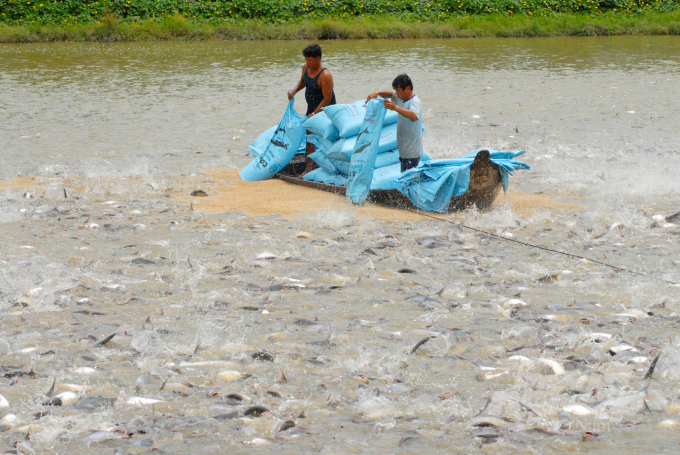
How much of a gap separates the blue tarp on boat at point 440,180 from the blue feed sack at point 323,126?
967 mm

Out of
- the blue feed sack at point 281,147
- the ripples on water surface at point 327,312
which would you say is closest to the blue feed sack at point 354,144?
the blue feed sack at point 281,147

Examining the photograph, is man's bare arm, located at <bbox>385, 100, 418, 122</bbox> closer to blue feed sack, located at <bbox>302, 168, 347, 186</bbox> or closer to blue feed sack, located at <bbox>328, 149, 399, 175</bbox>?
blue feed sack, located at <bbox>328, 149, 399, 175</bbox>

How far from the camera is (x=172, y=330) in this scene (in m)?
3.94

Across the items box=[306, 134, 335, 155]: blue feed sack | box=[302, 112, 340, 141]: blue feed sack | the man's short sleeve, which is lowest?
box=[306, 134, 335, 155]: blue feed sack

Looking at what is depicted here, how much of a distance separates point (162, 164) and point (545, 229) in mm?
4341

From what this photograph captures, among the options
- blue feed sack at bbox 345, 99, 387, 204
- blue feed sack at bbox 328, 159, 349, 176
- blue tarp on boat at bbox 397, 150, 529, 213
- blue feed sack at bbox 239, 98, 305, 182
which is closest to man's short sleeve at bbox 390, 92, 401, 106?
blue feed sack at bbox 345, 99, 387, 204

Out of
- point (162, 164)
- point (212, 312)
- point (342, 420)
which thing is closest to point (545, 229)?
point (212, 312)

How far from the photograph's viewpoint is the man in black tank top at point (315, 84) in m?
7.21

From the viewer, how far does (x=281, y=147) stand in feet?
24.2

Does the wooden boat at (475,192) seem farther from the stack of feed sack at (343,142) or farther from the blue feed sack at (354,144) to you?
the blue feed sack at (354,144)

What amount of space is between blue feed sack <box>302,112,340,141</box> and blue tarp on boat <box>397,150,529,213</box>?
967 millimetres

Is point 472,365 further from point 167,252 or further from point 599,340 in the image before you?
point 167,252

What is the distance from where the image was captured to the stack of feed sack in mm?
6742

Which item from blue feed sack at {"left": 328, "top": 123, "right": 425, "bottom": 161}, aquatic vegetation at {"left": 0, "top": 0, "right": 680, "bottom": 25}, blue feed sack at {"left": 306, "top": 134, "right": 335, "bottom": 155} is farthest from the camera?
aquatic vegetation at {"left": 0, "top": 0, "right": 680, "bottom": 25}
